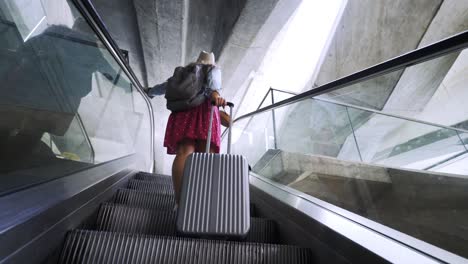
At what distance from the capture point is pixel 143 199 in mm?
1912

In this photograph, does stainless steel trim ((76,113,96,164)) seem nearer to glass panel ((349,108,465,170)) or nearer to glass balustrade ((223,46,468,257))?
glass balustrade ((223,46,468,257))

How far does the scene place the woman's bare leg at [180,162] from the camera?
5.46 feet

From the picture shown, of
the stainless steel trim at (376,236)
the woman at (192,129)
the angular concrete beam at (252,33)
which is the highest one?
the angular concrete beam at (252,33)

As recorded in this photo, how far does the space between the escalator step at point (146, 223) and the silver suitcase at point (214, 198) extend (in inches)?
16.0

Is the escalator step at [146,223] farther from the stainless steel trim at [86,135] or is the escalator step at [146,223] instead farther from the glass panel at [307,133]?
the glass panel at [307,133]

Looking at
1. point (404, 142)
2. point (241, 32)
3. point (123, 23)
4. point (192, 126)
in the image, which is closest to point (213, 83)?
point (192, 126)

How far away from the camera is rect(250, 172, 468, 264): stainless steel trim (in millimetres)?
725

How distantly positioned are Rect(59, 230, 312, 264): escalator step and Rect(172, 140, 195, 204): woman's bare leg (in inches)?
23.3

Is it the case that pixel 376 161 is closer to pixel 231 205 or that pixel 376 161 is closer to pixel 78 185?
pixel 231 205

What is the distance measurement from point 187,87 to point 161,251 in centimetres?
108

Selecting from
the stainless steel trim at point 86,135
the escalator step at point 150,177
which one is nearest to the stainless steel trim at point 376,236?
the stainless steel trim at point 86,135

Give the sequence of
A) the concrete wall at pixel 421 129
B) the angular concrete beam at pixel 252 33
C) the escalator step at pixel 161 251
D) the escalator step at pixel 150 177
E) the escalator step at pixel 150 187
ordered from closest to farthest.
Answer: the escalator step at pixel 161 251
the concrete wall at pixel 421 129
the escalator step at pixel 150 187
the escalator step at pixel 150 177
the angular concrete beam at pixel 252 33

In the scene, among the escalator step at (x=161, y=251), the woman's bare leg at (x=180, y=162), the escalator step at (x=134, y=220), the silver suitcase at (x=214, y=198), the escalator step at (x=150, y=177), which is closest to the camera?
the escalator step at (x=161, y=251)

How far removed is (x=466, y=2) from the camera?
470 cm
